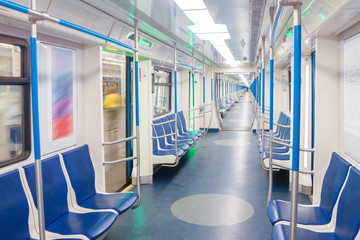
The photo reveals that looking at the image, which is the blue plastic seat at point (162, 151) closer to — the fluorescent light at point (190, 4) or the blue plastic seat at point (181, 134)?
the blue plastic seat at point (181, 134)

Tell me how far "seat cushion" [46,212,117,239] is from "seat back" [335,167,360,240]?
6.03ft

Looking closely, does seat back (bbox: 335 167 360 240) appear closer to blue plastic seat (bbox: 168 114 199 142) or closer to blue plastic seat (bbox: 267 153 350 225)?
blue plastic seat (bbox: 267 153 350 225)

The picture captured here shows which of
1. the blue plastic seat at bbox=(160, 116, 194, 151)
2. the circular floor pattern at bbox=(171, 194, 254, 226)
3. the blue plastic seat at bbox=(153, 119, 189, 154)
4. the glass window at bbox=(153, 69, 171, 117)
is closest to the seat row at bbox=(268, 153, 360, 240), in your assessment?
the circular floor pattern at bbox=(171, 194, 254, 226)

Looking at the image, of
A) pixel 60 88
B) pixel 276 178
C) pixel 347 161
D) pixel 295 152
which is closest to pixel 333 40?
pixel 347 161

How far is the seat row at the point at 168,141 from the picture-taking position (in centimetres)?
533

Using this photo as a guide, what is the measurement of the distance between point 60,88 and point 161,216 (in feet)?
6.35

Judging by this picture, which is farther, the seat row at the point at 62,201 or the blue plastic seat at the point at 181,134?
the blue plastic seat at the point at 181,134

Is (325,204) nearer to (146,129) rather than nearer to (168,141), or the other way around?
(146,129)

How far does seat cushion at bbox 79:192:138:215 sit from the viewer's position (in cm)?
304

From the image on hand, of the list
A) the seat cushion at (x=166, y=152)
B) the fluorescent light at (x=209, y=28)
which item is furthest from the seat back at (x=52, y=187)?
the fluorescent light at (x=209, y=28)

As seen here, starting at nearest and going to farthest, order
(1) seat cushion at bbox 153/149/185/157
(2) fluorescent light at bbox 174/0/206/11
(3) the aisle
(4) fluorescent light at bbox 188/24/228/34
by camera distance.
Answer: (2) fluorescent light at bbox 174/0/206/11
(4) fluorescent light at bbox 188/24/228/34
(1) seat cushion at bbox 153/149/185/157
(3) the aisle

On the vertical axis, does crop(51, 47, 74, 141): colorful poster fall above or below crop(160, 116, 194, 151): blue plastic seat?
above

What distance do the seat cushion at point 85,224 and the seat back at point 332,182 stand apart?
6.32ft

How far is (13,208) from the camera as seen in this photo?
228cm
